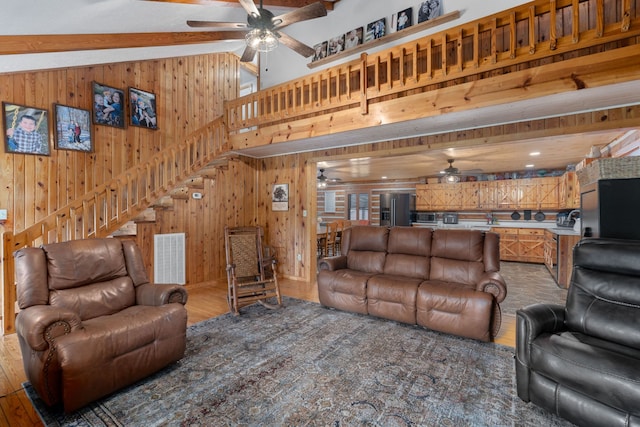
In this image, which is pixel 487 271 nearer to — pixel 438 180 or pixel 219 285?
pixel 219 285

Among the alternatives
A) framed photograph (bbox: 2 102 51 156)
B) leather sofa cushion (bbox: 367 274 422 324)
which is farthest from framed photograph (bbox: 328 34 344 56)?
framed photograph (bbox: 2 102 51 156)

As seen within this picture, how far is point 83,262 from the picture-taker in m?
2.46

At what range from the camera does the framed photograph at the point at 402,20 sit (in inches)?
157

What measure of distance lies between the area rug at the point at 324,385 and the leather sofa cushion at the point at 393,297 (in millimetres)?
180

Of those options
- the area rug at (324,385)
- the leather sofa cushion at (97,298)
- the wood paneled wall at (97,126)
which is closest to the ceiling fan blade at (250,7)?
the leather sofa cushion at (97,298)

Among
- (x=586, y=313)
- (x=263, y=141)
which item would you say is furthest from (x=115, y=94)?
(x=586, y=313)

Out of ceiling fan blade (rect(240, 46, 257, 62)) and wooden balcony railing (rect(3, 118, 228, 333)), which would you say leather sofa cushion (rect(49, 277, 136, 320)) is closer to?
wooden balcony railing (rect(3, 118, 228, 333))

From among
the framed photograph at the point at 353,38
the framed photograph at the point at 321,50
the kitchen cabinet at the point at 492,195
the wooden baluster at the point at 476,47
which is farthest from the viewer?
the kitchen cabinet at the point at 492,195

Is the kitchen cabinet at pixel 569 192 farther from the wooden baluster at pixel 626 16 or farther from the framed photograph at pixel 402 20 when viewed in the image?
the framed photograph at pixel 402 20

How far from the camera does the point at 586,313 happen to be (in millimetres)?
1903

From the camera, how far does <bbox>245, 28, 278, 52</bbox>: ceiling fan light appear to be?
3066 mm

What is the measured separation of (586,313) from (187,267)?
4.98m

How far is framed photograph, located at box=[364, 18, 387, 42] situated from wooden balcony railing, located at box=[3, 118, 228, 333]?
9.18 feet

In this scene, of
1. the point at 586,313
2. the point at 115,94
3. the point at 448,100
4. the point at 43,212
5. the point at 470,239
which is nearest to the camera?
the point at 586,313
